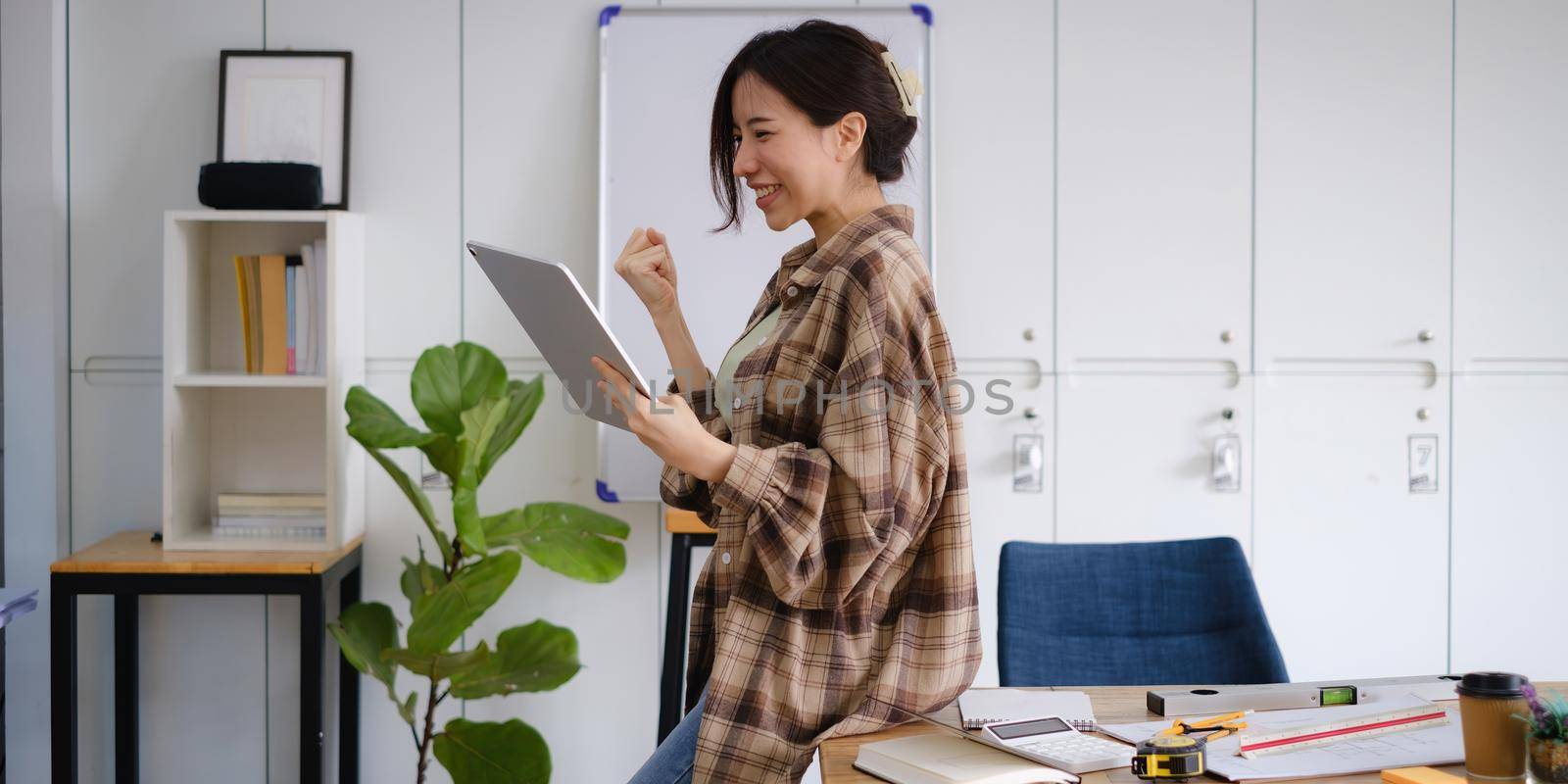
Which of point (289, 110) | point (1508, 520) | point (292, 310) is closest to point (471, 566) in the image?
point (292, 310)

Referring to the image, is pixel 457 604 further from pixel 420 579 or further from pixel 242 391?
pixel 242 391

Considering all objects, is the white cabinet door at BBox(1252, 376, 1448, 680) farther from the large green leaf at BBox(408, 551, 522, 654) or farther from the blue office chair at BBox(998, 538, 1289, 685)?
the large green leaf at BBox(408, 551, 522, 654)

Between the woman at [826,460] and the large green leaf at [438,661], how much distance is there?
46.1 inches

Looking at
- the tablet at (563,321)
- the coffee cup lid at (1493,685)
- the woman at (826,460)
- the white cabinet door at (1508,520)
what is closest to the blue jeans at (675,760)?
the woman at (826,460)

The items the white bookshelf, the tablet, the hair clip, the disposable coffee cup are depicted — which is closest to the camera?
the disposable coffee cup

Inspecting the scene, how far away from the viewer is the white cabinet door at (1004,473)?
9.66 feet

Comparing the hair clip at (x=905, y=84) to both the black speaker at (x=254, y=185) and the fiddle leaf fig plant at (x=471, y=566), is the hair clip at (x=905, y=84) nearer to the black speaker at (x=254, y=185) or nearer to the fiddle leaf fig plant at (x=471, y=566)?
the fiddle leaf fig plant at (x=471, y=566)

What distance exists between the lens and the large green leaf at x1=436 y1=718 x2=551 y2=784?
8.52ft

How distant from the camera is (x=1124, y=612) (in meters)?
2.10

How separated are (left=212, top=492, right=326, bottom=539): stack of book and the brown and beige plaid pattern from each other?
1723 mm

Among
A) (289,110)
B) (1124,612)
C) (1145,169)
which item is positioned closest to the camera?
(1124,612)

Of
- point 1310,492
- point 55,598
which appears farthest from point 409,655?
point 1310,492

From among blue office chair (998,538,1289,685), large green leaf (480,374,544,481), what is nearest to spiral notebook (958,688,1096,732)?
blue office chair (998,538,1289,685)

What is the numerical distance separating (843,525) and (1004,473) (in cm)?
183
